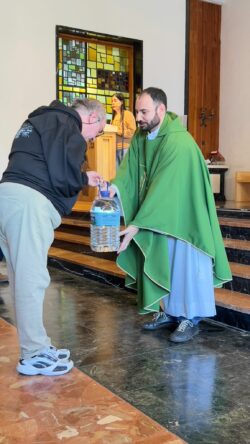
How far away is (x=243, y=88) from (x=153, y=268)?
6.30 meters

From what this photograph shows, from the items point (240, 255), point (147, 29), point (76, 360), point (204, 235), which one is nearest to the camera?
point (76, 360)

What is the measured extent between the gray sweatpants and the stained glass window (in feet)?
18.9

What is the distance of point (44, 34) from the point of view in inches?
287

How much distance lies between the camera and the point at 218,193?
838cm

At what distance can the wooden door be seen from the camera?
8633 mm

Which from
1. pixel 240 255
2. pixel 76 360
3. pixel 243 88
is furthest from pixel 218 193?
pixel 76 360

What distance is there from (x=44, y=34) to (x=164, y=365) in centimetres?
605

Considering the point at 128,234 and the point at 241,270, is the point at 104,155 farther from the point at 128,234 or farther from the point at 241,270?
the point at 128,234

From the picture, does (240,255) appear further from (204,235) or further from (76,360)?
(76,360)

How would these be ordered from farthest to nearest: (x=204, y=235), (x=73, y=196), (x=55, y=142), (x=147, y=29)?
(x=147, y=29) → (x=204, y=235) → (x=73, y=196) → (x=55, y=142)

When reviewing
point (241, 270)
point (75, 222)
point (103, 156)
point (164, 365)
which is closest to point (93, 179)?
point (164, 365)

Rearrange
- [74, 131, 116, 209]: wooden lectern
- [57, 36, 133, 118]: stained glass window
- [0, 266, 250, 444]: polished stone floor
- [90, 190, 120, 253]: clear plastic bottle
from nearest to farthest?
1. [0, 266, 250, 444]: polished stone floor
2. [90, 190, 120, 253]: clear plastic bottle
3. [74, 131, 116, 209]: wooden lectern
4. [57, 36, 133, 118]: stained glass window

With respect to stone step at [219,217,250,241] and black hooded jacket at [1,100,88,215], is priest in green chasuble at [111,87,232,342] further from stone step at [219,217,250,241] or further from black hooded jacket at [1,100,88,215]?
stone step at [219,217,250,241]

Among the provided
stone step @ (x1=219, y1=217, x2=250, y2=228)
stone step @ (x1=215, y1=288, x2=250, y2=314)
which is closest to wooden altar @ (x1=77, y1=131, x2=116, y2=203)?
stone step @ (x1=219, y1=217, x2=250, y2=228)
